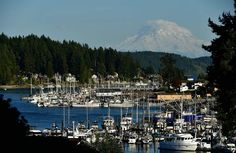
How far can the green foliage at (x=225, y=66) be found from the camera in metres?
26.6

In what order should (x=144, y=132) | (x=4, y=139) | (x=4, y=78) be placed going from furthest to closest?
(x=4, y=78)
(x=144, y=132)
(x=4, y=139)

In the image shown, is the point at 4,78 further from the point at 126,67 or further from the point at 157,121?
the point at 157,121

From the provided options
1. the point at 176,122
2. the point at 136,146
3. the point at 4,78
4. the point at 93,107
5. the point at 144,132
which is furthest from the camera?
the point at 4,78

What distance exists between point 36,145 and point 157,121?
5226 cm

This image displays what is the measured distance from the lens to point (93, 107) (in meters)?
118

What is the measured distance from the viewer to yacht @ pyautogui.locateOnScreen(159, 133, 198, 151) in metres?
57.1

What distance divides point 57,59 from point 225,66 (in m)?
158

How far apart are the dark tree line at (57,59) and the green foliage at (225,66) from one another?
144 m

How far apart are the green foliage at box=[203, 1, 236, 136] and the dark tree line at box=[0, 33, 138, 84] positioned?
144 m

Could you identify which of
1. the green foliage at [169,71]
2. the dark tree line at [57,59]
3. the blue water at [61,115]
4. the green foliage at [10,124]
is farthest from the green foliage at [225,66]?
the dark tree line at [57,59]

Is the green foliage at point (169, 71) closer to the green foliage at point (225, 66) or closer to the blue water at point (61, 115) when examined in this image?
the blue water at point (61, 115)

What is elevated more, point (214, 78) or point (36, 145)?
point (214, 78)

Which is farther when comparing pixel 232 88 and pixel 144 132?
pixel 144 132

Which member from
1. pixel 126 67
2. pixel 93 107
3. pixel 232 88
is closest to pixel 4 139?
pixel 232 88
